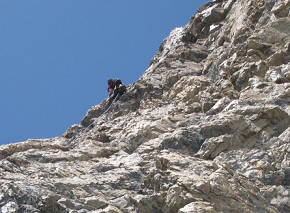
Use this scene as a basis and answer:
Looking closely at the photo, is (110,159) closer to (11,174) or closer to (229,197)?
(11,174)

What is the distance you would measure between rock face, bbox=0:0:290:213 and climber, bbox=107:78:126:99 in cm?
140

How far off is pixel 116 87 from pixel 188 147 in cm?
1319

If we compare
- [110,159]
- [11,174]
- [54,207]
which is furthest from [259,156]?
[11,174]

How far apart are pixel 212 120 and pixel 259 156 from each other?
3.18 metres

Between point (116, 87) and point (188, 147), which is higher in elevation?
point (116, 87)

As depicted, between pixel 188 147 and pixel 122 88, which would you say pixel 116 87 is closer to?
pixel 122 88

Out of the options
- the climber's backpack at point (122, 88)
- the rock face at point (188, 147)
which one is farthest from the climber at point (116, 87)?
the rock face at point (188, 147)

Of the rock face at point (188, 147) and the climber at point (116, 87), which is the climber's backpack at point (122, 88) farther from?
the rock face at point (188, 147)

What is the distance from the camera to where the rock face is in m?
14.4

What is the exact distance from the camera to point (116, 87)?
30.3 m

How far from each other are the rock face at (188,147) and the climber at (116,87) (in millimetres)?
1395

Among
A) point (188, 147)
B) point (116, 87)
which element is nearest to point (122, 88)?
point (116, 87)

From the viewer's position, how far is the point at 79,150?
2011 centimetres

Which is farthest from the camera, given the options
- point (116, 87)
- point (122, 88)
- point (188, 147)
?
point (116, 87)
